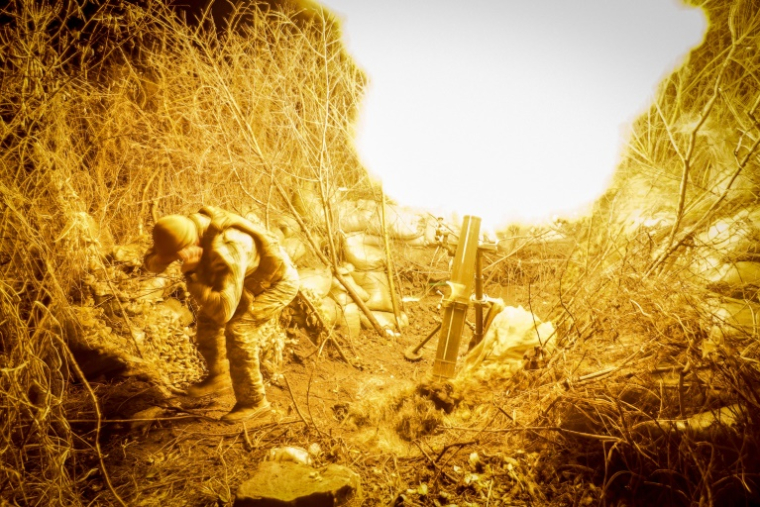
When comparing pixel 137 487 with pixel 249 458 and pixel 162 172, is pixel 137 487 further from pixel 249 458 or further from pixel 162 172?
pixel 162 172

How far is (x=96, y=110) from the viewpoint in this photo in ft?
15.7

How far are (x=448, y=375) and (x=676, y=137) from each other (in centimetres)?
585

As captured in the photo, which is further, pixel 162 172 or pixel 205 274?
pixel 162 172

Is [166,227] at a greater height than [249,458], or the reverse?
[166,227]

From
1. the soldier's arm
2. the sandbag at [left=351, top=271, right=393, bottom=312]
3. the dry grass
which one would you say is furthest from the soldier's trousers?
the sandbag at [left=351, top=271, right=393, bottom=312]

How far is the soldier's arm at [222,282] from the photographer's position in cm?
263

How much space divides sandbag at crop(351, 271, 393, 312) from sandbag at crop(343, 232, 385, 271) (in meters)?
0.13

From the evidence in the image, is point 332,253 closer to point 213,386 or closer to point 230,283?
point 213,386

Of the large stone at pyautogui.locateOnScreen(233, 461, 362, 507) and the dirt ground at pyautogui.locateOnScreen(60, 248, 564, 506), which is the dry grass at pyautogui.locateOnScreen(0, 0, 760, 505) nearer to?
the dirt ground at pyautogui.locateOnScreen(60, 248, 564, 506)

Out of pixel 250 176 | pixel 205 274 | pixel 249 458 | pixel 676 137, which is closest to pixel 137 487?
pixel 249 458

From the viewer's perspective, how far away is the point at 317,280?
5152 millimetres

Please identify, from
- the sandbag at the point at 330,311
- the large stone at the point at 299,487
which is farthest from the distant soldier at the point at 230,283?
the sandbag at the point at 330,311

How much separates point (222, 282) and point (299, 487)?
1430mm

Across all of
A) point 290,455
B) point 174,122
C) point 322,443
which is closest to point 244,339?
point 290,455
